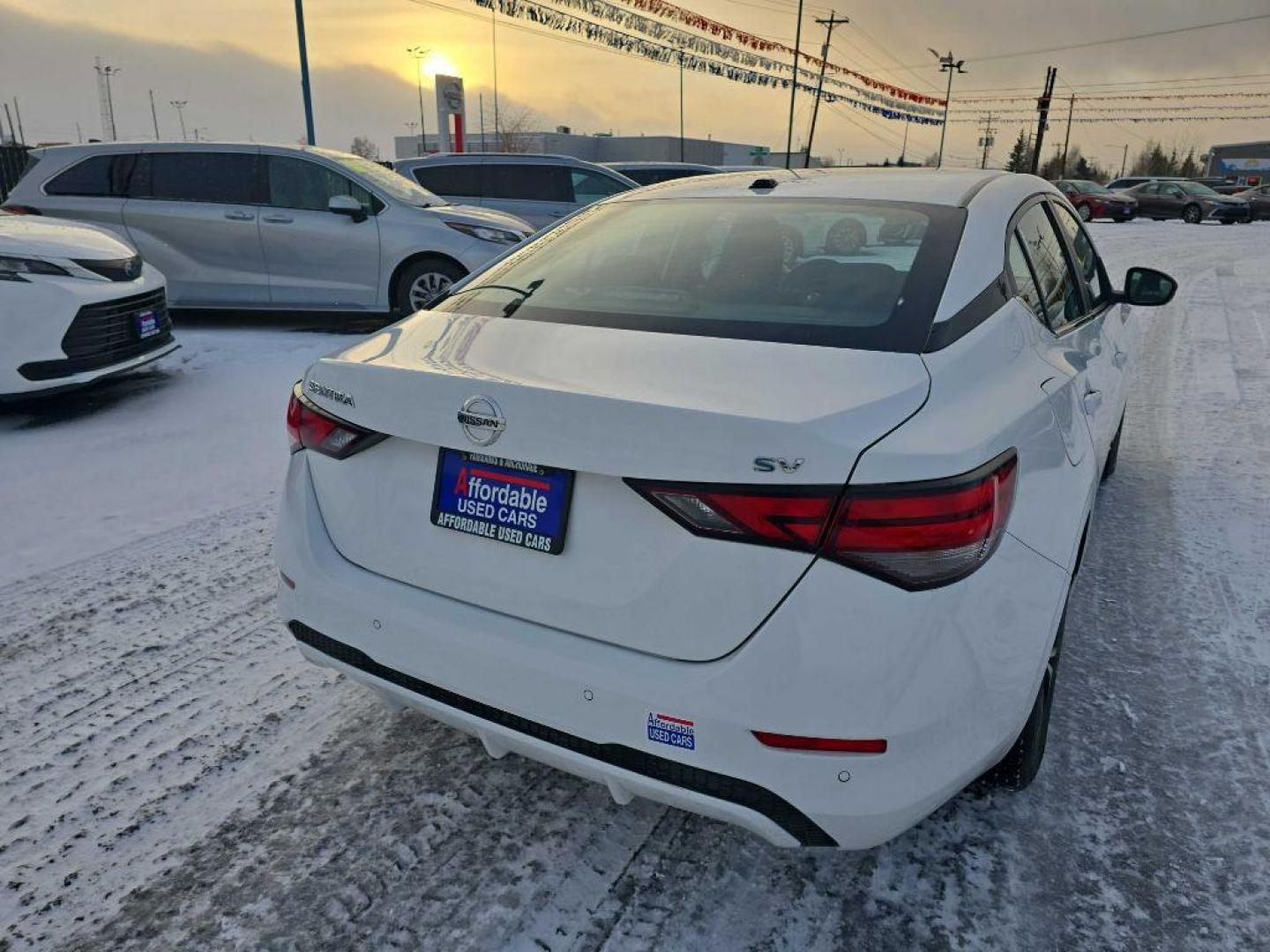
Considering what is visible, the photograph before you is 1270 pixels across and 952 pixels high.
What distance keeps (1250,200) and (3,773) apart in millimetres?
41474

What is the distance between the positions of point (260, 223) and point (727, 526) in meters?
7.96

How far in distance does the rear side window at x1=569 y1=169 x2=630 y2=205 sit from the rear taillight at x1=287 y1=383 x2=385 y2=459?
390 inches

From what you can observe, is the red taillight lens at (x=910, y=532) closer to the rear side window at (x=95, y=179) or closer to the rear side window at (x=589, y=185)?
the rear side window at (x=95, y=179)

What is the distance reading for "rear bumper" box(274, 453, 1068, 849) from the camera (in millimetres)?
1587

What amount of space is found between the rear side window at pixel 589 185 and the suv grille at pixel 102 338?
662 centimetres

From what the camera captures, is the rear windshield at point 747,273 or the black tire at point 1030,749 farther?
the black tire at point 1030,749

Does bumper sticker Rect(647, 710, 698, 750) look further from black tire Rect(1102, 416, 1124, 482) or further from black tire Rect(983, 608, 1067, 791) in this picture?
black tire Rect(1102, 416, 1124, 482)

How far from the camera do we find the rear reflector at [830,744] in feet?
5.30

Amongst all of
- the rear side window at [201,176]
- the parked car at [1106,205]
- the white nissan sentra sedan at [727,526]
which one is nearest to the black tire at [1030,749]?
the white nissan sentra sedan at [727,526]

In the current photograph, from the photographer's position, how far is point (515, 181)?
1149 centimetres

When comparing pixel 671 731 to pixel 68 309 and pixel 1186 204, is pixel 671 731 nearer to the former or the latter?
pixel 68 309

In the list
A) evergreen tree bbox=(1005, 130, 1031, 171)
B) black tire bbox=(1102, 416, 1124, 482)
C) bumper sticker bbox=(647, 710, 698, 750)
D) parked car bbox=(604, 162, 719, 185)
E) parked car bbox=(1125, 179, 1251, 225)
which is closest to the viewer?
bumper sticker bbox=(647, 710, 698, 750)

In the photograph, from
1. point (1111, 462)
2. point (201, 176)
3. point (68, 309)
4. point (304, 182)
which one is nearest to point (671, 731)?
point (1111, 462)

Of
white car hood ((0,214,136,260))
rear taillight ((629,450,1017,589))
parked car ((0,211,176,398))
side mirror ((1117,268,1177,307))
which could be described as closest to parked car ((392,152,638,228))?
white car hood ((0,214,136,260))
